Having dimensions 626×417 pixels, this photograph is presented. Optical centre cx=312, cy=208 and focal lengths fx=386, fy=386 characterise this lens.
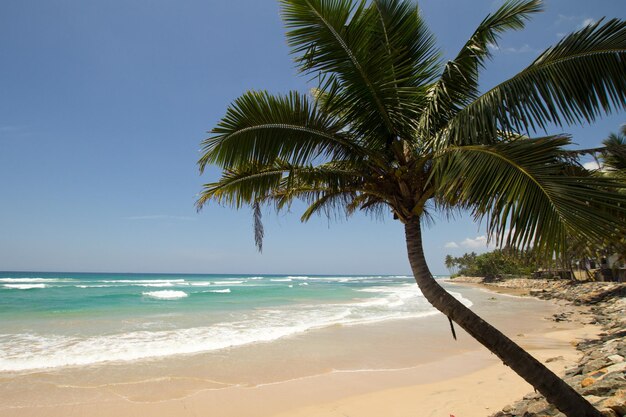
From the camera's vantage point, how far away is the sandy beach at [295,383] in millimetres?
6164

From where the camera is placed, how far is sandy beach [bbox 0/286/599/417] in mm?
6164

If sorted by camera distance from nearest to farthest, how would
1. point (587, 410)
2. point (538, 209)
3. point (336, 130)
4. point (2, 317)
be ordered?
point (538, 209) < point (587, 410) < point (336, 130) < point (2, 317)

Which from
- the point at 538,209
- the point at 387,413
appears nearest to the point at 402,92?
the point at 538,209

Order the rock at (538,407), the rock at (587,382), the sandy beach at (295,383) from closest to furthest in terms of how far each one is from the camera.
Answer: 1. the rock at (538,407)
2. the rock at (587,382)
3. the sandy beach at (295,383)

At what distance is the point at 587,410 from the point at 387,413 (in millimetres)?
3274

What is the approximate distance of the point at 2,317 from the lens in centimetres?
1738

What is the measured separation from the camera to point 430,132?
12.8ft

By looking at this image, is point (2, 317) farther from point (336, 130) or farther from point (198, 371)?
point (336, 130)

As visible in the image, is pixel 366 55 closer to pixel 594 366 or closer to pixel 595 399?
pixel 595 399

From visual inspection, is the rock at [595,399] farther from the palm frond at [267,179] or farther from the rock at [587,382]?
the palm frond at [267,179]

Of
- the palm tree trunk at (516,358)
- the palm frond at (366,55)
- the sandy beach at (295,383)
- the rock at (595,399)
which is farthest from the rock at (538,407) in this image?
the palm frond at (366,55)

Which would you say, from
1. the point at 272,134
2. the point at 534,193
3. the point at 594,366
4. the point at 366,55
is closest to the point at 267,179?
the point at 272,134

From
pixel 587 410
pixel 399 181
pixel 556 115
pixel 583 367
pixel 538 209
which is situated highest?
pixel 556 115

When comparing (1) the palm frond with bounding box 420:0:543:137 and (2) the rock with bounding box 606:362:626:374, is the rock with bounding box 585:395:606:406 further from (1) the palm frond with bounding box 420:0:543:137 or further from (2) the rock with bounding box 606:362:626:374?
(1) the palm frond with bounding box 420:0:543:137
